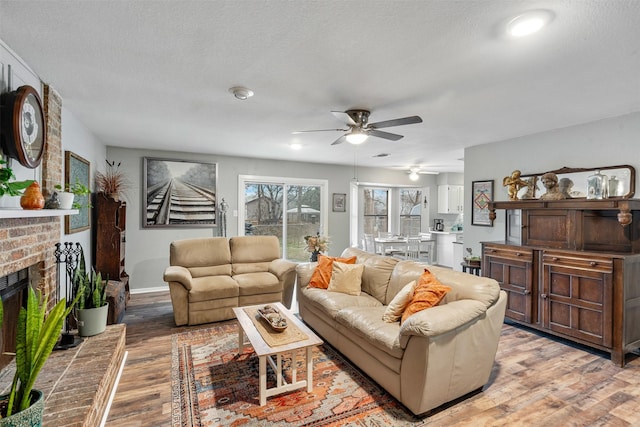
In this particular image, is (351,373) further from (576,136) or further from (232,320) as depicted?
(576,136)

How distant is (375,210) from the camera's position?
313 inches

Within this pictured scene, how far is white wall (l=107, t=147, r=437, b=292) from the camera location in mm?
5125

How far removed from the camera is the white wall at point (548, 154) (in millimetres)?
3266

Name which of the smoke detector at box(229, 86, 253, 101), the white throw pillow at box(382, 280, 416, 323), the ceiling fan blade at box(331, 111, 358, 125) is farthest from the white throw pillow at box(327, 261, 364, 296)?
the smoke detector at box(229, 86, 253, 101)

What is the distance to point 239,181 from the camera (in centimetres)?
591

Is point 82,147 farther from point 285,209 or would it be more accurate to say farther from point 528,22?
point 528,22

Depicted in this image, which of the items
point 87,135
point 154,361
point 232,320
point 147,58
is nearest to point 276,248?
point 232,320

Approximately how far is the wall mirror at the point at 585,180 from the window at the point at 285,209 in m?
3.80

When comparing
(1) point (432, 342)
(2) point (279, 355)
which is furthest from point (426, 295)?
(2) point (279, 355)

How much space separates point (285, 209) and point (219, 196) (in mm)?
1359

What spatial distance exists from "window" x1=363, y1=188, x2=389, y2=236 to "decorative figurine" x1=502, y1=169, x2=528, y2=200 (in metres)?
3.88

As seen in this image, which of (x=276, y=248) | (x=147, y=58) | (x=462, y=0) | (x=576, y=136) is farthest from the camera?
(x=276, y=248)

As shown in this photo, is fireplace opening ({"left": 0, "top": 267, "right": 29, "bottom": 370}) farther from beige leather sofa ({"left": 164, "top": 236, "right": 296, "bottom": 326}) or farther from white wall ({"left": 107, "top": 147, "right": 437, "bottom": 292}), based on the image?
white wall ({"left": 107, "top": 147, "right": 437, "bottom": 292})

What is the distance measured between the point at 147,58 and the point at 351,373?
2818 millimetres
